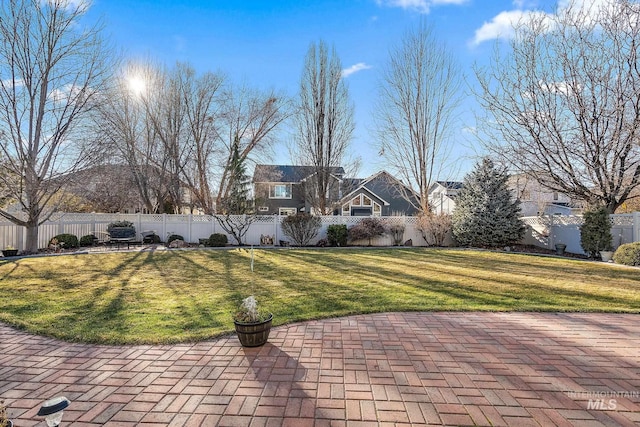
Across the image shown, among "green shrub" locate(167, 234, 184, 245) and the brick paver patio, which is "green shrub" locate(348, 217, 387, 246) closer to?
"green shrub" locate(167, 234, 184, 245)

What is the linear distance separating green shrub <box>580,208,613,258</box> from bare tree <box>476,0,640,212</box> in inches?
44.2

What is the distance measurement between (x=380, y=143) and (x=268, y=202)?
45.3 ft

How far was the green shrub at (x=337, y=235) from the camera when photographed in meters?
15.4

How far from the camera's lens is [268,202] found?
2833 cm

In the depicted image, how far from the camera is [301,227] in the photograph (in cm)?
1520

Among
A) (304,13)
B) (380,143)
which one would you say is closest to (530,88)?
(380,143)

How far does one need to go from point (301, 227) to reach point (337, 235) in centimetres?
190

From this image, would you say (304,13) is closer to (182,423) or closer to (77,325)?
(77,325)

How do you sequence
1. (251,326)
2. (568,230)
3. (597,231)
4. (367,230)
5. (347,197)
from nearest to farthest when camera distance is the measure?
(251,326), (597,231), (568,230), (367,230), (347,197)

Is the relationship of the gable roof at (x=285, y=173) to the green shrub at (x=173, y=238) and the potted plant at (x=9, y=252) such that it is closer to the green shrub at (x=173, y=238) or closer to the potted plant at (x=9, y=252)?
the green shrub at (x=173, y=238)

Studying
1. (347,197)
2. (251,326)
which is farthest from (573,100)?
(347,197)

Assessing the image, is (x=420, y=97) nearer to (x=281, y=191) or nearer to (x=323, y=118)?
(x=323, y=118)

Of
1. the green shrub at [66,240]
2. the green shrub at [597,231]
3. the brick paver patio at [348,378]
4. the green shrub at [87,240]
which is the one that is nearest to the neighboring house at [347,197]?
the green shrub at [87,240]

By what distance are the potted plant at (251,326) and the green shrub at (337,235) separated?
1186 cm
